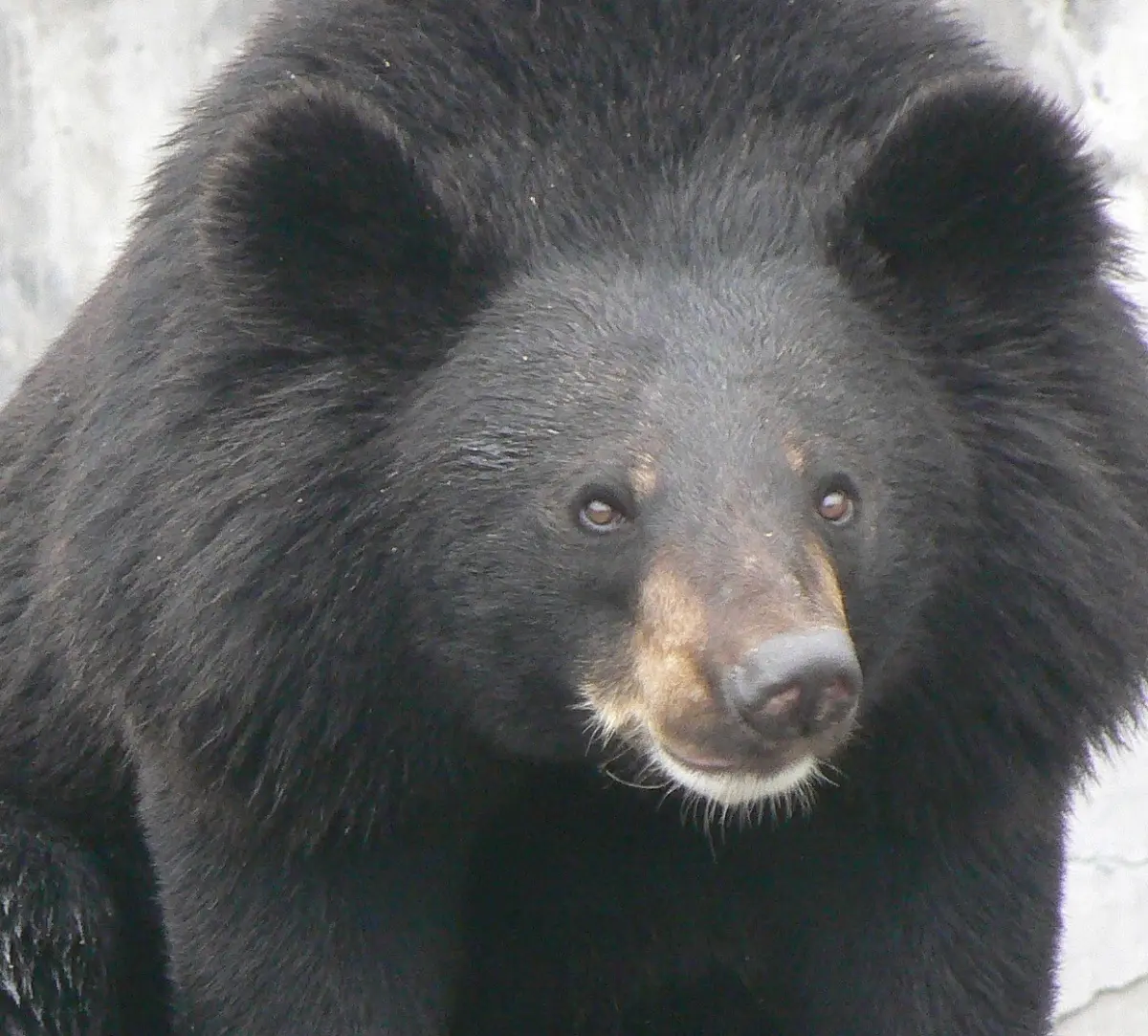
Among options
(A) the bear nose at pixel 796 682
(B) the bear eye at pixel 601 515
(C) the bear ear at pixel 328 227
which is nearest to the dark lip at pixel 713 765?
(A) the bear nose at pixel 796 682

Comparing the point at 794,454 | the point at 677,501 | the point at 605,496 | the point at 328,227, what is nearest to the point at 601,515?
the point at 605,496

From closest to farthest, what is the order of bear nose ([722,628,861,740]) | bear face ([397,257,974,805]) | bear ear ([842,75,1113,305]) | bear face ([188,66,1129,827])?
bear nose ([722,628,861,740]) < bear face ([397,257,974,805]) < bear face ([188,66,1129,827]) < bear ear ([842,75,1113,305])

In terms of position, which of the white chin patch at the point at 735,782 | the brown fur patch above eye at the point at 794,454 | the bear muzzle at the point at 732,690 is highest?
the brown fur patch above eye at the point at 794,454

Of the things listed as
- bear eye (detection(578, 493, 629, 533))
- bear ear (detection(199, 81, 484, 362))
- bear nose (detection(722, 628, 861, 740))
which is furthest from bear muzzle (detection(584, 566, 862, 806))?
bear ear (detection(199, 81, 484, 362))

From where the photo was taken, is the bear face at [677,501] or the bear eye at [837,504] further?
the bear eye at [837,504]

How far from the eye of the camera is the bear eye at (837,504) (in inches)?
137

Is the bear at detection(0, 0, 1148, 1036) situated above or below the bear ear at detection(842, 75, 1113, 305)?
below

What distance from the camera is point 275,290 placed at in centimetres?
363

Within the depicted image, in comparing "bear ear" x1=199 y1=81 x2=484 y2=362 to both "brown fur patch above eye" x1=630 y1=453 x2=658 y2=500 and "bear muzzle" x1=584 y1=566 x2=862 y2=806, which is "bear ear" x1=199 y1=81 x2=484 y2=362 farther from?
"bear muzzle" x1=584 y1=566 x2=862 y2=806

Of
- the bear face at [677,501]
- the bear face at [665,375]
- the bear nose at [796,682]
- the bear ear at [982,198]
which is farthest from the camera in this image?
the bear ear at [982,198]

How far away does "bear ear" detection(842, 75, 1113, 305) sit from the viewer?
362 centimetres

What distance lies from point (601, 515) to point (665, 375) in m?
0.24

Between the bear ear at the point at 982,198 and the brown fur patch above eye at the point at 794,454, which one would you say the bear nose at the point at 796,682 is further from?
the bear ear at the point at 982,198

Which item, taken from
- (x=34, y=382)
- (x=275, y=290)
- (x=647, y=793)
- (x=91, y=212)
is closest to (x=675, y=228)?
(x=275, y=290)
